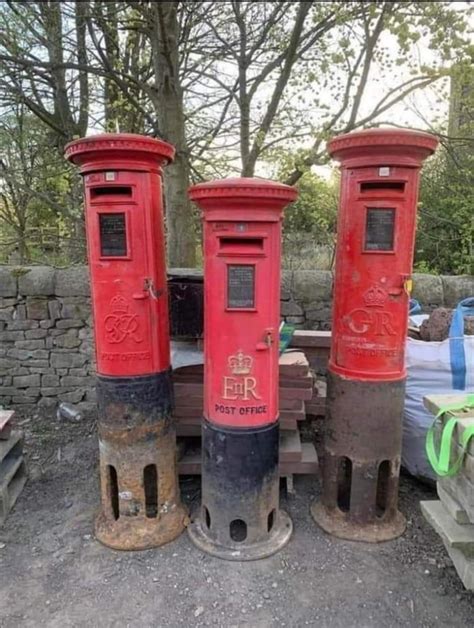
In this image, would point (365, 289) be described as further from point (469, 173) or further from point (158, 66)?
point (158, 66)

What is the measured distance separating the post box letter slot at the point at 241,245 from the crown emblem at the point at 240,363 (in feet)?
1.78

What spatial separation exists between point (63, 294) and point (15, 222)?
5.42 metres

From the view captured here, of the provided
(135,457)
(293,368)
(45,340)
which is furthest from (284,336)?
(45,340)

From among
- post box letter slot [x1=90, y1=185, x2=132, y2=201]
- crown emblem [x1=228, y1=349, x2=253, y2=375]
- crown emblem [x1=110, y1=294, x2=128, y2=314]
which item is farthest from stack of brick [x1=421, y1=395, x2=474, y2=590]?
post box letter slot [x1=90, y1=185, x2=132, y2=201]

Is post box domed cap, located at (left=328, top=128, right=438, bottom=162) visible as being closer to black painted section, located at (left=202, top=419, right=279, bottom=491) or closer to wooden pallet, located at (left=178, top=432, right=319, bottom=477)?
black painted section, located at (left=202, top=419, right=279, bottom=491)

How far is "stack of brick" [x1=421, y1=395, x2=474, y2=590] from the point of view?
207 cm

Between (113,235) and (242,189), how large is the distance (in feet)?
2.53

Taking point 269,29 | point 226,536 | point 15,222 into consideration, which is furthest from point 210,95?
point 226,536

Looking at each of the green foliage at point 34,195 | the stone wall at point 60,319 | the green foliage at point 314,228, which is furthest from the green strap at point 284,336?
the green foliage at point 34,195

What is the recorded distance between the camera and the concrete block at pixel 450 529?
6.98 ft

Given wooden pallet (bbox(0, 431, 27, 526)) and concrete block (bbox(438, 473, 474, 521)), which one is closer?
concrete block (bbox(438, 473, 474, 521))

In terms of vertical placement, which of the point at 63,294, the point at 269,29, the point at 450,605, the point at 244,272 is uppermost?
the point at 269,29

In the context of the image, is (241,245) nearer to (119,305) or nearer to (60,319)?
(119,305)

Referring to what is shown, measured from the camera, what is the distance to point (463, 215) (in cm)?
599
